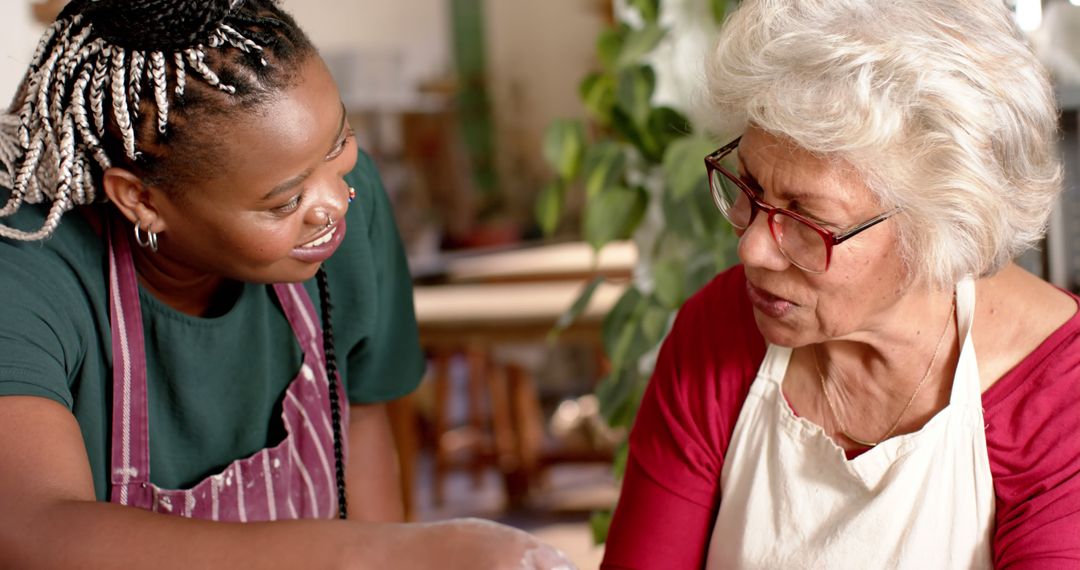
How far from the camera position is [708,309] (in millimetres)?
1478

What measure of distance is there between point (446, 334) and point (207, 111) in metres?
2.56

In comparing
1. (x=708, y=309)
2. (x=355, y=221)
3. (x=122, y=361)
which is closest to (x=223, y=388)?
(x=122, y=361)

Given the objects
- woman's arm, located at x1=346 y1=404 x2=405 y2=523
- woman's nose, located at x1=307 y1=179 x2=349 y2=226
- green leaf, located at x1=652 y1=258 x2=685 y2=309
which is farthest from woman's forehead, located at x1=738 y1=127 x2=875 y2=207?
green leaf, located at x1=652 y1=258 x2=685 y2=309

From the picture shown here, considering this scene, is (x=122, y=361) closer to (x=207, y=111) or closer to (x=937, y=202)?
(x=207, y=111)

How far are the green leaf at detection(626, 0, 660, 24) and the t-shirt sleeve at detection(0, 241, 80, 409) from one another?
3.99ft

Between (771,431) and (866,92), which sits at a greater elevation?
(866,92)

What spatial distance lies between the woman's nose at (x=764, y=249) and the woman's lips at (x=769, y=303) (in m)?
0.04

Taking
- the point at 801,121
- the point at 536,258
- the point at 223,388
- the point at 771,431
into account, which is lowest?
the point at 536,258

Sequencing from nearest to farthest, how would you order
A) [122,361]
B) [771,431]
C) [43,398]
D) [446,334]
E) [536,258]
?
[43,398]
[122,361]
[771,431]
[446,334]
[536,258]

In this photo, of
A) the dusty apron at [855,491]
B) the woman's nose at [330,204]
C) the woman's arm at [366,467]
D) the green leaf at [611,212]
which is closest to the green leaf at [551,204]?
the green leaf at [611,212]

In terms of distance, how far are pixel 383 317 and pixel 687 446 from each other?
448 millimetres

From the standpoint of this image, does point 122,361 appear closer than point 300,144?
No

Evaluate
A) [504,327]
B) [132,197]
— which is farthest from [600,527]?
[504,327]

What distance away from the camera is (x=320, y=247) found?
4.14 ft
